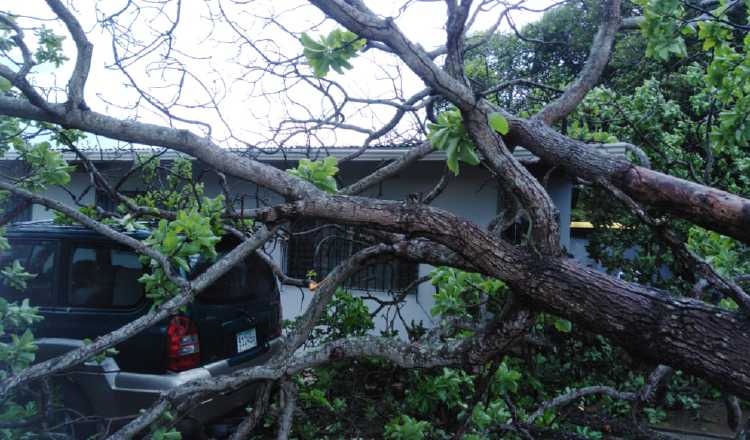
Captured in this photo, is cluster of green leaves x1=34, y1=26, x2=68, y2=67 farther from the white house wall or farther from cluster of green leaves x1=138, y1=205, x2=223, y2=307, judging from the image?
the white house wall

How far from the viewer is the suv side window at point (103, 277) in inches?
182

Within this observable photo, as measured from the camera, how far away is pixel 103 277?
15.5 ft

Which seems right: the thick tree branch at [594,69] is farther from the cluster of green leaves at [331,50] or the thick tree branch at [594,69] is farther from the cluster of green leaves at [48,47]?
the cluster of green leaves at [48,47]

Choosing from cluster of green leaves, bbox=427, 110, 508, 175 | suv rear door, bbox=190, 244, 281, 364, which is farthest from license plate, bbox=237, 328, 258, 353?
cluster of green leaves, bbox=427, 110, 508, 175

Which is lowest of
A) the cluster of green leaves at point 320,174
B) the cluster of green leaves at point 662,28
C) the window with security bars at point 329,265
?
the window with security bars at point 329,265

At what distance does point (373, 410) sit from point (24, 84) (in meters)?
3.26

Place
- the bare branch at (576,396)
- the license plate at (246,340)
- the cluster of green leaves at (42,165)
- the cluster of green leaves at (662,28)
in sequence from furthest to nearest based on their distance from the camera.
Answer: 1. the license plate at (246,340)
2. the cluster of green leaves at (42,165)
3. the bare branch at (576,396)
4. the cluster of green leaves at (662,28)

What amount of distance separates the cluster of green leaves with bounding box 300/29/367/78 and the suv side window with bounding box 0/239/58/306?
3.30 m

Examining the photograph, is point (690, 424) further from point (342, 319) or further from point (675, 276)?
point (342, 319)

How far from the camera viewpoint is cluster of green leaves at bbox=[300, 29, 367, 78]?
9.13ft

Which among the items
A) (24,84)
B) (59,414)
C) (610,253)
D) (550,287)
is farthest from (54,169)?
(610,253)

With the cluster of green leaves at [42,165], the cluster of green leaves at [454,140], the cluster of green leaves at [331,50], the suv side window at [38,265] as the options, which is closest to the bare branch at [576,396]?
the cluster of green leaves at [454,140]

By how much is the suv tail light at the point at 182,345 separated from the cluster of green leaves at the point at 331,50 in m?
2.52

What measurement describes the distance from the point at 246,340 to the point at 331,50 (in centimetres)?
304
